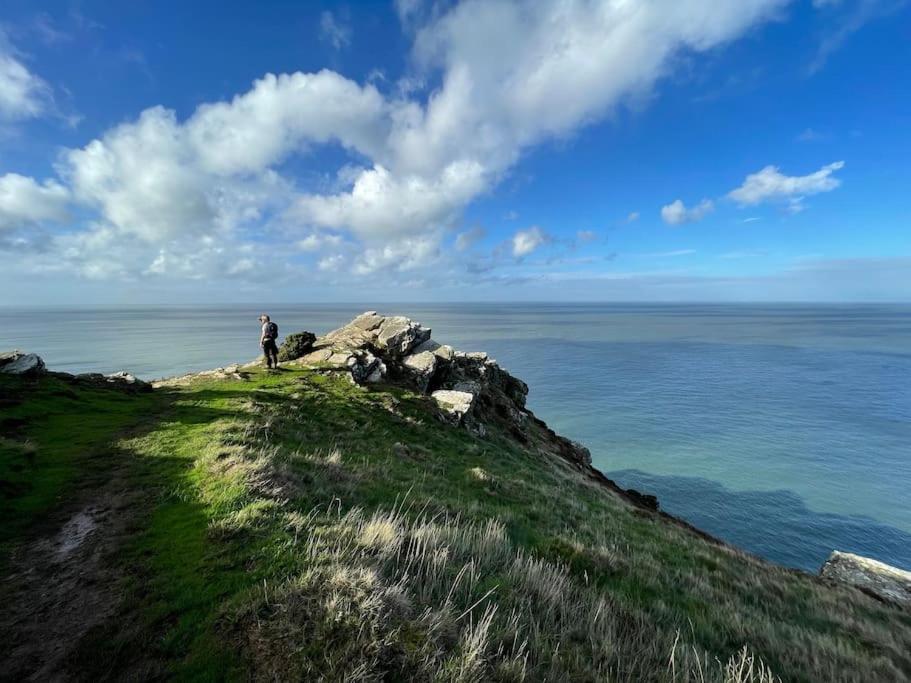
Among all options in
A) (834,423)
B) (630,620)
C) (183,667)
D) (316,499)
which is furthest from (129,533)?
(834,423)

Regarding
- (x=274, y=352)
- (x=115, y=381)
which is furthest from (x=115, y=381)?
(x=274, y=352)

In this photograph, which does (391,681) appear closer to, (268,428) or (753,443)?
(268,428)

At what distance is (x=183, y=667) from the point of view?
15.1ft

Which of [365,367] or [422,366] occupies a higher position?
[365,367]

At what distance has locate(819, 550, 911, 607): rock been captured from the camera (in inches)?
664

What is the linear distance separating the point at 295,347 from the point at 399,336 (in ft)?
26.9

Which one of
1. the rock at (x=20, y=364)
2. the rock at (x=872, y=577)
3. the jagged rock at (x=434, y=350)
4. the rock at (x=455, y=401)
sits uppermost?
the rock at (x=20, y=364)

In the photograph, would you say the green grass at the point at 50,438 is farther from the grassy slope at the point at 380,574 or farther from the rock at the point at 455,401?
the rock at the point at 455,401

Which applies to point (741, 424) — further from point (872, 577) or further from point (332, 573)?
point (332, 573)

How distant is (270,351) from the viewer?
87.1ft

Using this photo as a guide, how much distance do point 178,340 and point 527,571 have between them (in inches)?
5689

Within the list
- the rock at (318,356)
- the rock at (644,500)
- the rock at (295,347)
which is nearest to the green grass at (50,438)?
the rock at (318,356)

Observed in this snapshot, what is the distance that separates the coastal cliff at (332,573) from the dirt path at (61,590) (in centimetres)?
3

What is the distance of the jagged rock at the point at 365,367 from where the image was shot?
27.4m
